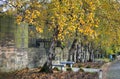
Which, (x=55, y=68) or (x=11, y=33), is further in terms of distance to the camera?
(x=55, y=68)

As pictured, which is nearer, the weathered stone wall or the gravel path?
the weathered stone wall

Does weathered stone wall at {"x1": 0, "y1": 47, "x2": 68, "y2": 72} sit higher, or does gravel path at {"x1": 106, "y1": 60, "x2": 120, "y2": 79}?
weathered stone wall at {"x1": 0, "y1": 47, "x2": 68, "y2": 72}

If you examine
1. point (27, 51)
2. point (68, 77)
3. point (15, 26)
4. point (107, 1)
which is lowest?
point (68, 77)

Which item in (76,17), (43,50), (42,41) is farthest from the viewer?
(42,41)

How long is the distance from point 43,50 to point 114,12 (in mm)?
6440

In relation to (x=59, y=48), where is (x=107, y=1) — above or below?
above

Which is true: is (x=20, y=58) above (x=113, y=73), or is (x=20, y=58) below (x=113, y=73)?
above

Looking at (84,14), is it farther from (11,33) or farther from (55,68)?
(55,68)

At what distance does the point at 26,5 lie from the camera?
15320 mm

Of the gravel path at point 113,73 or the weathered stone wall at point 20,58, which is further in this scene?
the gravel path at point 113,73

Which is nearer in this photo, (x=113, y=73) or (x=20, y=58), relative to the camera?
(x=20, y=58)

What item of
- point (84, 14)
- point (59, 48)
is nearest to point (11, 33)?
point (84, 14)

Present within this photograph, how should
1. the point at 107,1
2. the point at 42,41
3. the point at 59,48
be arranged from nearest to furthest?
1. the point at 107,1
2. the point at 42,41
3. the point at 59,48

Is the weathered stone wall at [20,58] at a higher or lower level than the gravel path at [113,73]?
higher
